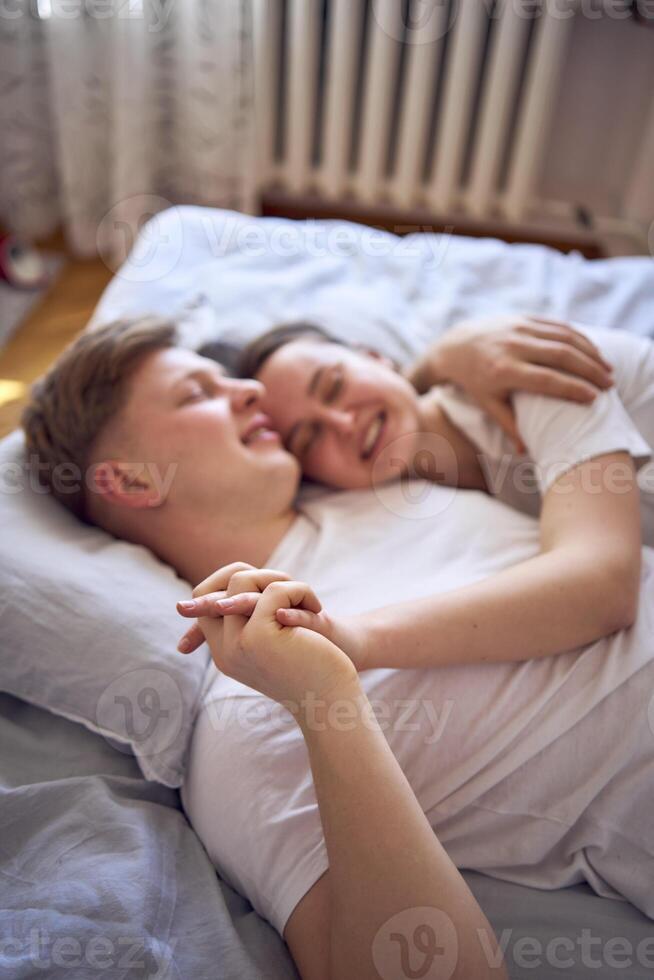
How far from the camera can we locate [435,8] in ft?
7.07

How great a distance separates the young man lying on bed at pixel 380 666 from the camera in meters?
0.72

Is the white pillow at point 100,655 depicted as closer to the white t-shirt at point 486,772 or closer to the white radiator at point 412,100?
the white t-shirt at point 486,772

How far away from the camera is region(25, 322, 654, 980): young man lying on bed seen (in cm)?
72

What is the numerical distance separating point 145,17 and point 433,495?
1.77m

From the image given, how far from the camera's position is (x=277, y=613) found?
756 millimetres

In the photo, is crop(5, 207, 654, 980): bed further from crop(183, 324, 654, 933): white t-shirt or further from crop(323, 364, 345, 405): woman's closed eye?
crop(323, 364, 345, 405): woman's closed eye

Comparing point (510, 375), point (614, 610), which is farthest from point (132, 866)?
point (510, 375)

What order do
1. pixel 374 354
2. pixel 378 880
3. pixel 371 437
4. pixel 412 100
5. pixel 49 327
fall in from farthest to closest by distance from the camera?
pixel 412 100 → pixel 49 327 → pixel 374 354 → pixel 371 437 → pixel 378 880

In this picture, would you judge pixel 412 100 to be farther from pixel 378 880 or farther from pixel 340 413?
pixel 378 880

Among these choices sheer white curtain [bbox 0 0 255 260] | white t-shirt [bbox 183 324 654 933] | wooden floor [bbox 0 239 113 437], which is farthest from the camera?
sheer white curtain [bbox 0 0 255 260]

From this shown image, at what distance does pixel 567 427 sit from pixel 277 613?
50cm

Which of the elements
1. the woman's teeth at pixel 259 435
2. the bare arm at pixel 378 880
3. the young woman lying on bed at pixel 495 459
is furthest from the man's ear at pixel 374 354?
the bare arm at pixel 378 880

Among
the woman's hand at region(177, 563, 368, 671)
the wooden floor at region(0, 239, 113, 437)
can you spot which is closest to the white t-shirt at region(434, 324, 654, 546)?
the woman's hand at region(177, 563, 368, 671)

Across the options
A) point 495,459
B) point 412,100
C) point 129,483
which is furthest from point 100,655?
point 412,100
